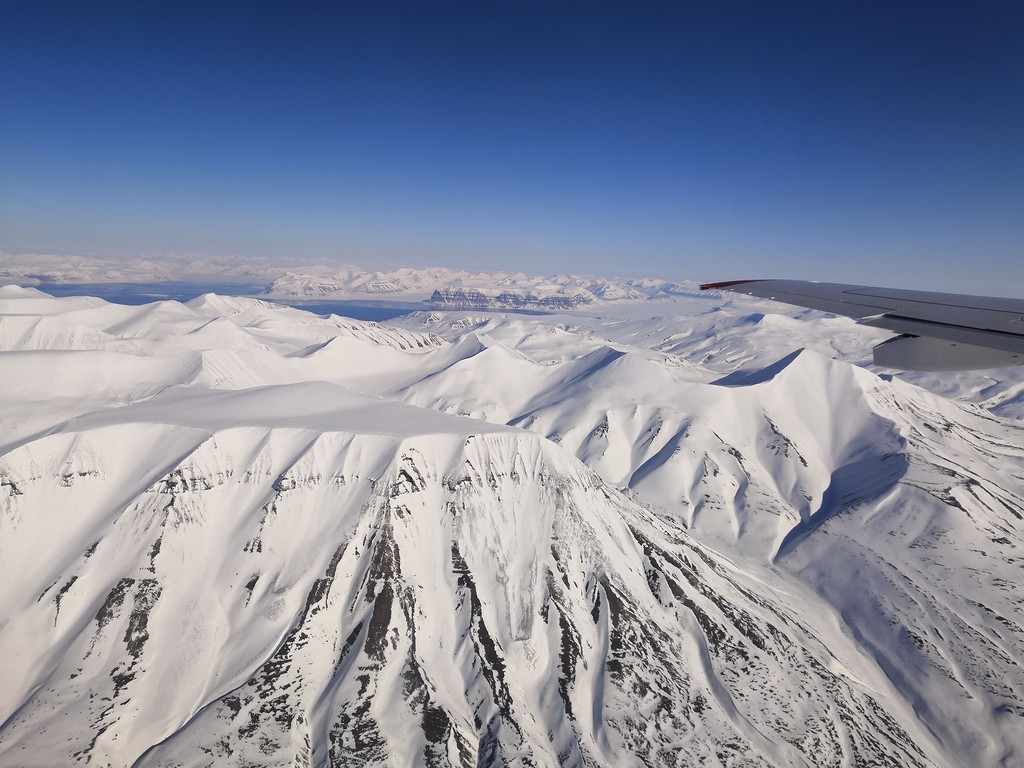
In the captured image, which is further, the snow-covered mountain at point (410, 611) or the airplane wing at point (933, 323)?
the snow-covered mountain at point (410, 611)

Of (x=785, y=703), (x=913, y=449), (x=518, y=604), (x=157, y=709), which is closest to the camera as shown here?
(x=157, y=709)

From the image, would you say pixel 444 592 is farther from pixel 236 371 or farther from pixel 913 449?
pixel 913 449

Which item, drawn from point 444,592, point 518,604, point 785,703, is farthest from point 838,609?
point 444,592

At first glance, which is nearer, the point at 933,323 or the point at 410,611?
the point at 933,323

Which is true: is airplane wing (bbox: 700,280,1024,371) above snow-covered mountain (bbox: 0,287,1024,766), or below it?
above

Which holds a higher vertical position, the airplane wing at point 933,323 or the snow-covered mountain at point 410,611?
the airplane wing at point 933,323

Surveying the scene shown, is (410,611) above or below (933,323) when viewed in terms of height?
below

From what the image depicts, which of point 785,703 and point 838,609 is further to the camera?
point 838,609

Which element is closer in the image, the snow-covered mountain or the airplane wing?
the airplane wing
